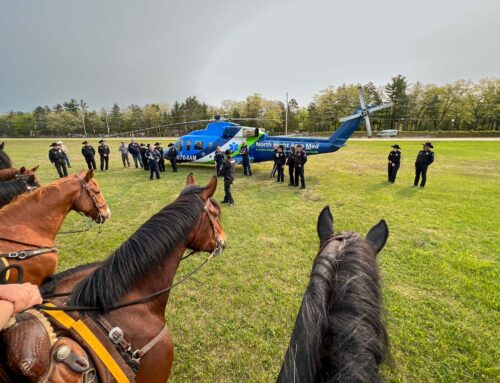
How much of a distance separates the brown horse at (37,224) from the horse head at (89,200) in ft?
0.04

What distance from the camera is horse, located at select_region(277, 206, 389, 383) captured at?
95 centimetres

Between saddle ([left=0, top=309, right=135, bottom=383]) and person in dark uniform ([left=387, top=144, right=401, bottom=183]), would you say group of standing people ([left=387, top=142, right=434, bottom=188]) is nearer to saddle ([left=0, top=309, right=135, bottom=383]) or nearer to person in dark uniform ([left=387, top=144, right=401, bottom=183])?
person in dark uniform ([left=387, top=144, right=401, bottom=183])

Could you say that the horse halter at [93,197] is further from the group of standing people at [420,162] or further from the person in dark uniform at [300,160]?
the group of standing people at [420,162]

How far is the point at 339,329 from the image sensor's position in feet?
3.35

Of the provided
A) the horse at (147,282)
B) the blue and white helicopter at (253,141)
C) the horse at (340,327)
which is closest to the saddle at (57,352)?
the horse at (147,282)

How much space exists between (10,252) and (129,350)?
2271 millimetres

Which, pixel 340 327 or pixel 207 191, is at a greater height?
pixel 207 191

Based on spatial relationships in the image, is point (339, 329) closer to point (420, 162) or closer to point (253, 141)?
point (420, 162)

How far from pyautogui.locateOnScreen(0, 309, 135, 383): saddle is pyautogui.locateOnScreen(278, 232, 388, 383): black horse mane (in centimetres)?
116

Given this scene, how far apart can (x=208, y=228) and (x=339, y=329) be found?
146 centimetres

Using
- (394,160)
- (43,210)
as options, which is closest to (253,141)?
(394,160)

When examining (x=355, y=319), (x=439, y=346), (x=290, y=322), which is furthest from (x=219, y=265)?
(x=355, y=319)

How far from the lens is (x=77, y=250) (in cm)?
538

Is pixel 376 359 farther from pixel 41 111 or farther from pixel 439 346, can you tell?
pixel 41 111
